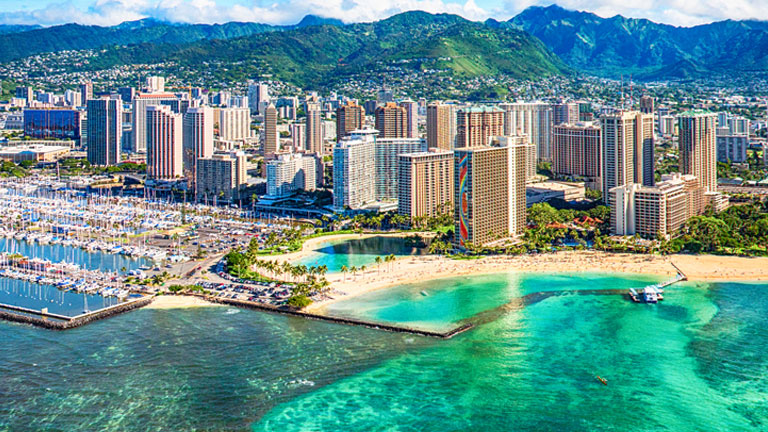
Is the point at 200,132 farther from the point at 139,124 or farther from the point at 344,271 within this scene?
the point at 344,271

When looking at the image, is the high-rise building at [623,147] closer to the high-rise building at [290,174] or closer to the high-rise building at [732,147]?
the high-rise building at [290,174]

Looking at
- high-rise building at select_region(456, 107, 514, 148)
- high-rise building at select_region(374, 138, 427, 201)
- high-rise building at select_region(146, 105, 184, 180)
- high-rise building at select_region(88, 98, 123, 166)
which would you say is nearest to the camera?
high-rise building at select_region(456, 107, 514, 148)

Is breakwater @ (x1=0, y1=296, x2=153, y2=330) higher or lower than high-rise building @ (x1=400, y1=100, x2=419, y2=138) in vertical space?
lower

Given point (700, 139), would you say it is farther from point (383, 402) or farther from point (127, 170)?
point (127, 170)

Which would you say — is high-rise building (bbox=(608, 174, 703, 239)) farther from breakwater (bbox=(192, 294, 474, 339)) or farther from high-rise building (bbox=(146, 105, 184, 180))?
high-rise building (bbox=(146, 105, 184, 180))

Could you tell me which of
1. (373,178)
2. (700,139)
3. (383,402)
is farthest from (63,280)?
(700,139)

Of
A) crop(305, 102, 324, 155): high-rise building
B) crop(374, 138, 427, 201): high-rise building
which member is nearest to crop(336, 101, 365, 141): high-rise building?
crop(305, 102, 324, 155): high-rise building

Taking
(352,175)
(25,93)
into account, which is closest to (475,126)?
(352,175)
